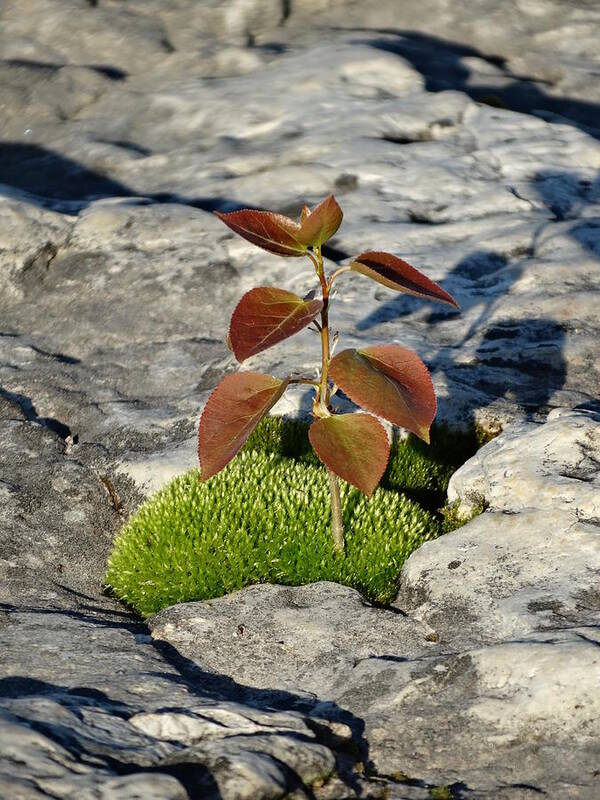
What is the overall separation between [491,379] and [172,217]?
12.4 ft

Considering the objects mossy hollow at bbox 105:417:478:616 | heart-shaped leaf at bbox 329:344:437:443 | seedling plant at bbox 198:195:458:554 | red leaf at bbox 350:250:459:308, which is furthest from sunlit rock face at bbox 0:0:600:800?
red leaf at bbox 350:250:459:308

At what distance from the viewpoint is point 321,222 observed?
188 inches

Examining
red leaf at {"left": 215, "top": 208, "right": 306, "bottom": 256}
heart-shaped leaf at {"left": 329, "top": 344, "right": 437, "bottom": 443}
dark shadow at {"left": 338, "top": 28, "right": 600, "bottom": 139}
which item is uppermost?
red leaf at {"left": 215, "top": 208, "right": 306, "bottom": 256}

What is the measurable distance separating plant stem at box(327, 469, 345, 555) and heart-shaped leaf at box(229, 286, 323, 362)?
106 centimetres

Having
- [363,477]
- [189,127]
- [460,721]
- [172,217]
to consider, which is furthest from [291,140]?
[460,721]

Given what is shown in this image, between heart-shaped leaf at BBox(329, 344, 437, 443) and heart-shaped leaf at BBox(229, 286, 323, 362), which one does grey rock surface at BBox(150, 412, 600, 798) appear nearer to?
heart-shaped leaf at BBox(329, 344, 437, 443)

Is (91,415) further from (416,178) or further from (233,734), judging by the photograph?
(416,178)

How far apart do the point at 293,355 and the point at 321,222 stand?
312cm

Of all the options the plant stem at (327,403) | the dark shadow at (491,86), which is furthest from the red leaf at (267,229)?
the dark shadow at (491,86)

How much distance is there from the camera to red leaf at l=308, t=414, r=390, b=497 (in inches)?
196

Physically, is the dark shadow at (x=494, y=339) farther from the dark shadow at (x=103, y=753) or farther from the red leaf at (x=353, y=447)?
the dark shadow at (x=103, y=753)

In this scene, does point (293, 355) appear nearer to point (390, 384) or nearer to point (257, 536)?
point (257, 536)

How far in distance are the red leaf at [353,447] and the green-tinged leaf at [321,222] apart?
0.95 m

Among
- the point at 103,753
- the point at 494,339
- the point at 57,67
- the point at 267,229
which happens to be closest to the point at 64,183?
the point at 57,67
